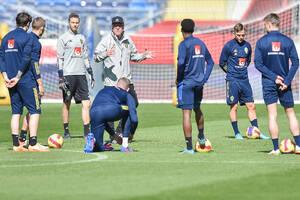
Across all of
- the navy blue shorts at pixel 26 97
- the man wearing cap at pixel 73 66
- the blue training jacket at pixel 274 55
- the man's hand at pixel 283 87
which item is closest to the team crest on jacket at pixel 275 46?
the blue training jacket at pixel 274 55

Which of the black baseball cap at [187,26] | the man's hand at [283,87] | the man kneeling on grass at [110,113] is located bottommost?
the man kneeling on grass at [110,113]

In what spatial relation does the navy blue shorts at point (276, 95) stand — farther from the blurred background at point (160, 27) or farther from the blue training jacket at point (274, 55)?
the blurred background at point (160, 27)

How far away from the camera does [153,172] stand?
25.2 ft

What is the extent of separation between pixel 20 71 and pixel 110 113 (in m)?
1.45

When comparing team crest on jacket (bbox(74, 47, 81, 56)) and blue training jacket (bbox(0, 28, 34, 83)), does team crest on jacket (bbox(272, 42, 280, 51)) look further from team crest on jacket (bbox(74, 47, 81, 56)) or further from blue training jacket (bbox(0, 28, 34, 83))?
team crest on jacket (bbox(74, 47, 81, 56))

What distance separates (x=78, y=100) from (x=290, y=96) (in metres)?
4.56

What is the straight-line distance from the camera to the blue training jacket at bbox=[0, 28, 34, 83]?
390 inches

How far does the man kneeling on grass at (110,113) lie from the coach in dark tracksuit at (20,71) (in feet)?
2.98

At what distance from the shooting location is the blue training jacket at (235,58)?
1291cm

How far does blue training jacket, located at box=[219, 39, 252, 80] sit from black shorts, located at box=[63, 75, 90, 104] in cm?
269

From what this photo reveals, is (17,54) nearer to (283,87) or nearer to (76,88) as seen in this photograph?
(76,88)

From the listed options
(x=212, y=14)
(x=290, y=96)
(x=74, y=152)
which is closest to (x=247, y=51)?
(x=290, y=96)

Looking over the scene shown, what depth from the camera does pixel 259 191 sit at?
6.48 m

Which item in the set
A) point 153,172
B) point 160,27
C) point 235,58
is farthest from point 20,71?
point 160,27
